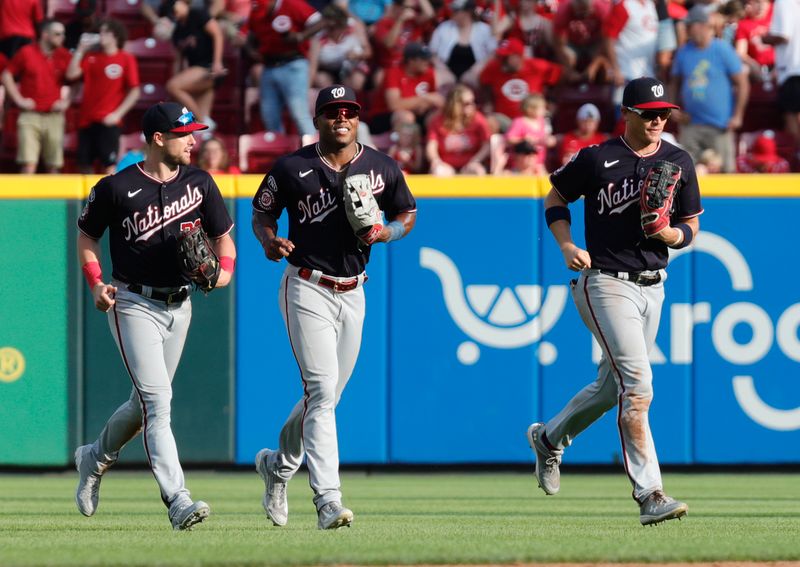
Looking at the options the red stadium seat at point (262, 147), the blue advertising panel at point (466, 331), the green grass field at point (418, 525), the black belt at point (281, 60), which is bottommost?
the green grass field at point (418, 525)

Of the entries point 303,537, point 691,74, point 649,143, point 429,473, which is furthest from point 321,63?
point 303,537

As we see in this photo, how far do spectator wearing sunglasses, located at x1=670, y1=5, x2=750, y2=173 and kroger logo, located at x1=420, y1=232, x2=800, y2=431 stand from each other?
2227 millimetres

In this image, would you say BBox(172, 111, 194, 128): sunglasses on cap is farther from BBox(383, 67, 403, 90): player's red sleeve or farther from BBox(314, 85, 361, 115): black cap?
BBox(383, 67, 403, 90): player's red sleeve

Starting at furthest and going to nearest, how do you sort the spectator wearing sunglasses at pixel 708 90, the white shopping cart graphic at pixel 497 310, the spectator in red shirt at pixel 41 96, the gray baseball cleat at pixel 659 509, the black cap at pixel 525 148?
the spectator in red shirt at pixel 41 96 < the spectator wearing sunglasses at pixel 708 90 < the black cap at pixel 525 148 < the white shopping cart graphic at pixel 497 310 < the gray baseball cleat at pixel 659 509

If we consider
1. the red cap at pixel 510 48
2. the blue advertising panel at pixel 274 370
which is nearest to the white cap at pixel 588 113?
the red cap at pixel 510 48

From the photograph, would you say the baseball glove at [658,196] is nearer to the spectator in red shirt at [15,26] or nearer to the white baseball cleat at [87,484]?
the white baseball cleat at [87,484]

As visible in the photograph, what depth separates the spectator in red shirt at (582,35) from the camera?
12812mm

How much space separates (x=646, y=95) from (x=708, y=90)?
19.5 ft

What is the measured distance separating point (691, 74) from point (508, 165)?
1868 millimetres

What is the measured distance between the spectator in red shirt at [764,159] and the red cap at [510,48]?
2.21 metres

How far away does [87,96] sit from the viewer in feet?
40.0

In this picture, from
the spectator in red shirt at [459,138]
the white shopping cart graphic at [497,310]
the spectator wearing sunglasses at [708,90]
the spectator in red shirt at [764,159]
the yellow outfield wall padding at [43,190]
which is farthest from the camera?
the spectator wearing sunglasses at [708,90]

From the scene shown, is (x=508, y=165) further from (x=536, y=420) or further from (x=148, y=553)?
(x=148, y=553)

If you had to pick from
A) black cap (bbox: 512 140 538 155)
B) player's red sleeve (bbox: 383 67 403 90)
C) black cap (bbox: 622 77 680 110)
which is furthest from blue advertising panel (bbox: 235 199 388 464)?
black cap (bbox: 622 77 680 110)
